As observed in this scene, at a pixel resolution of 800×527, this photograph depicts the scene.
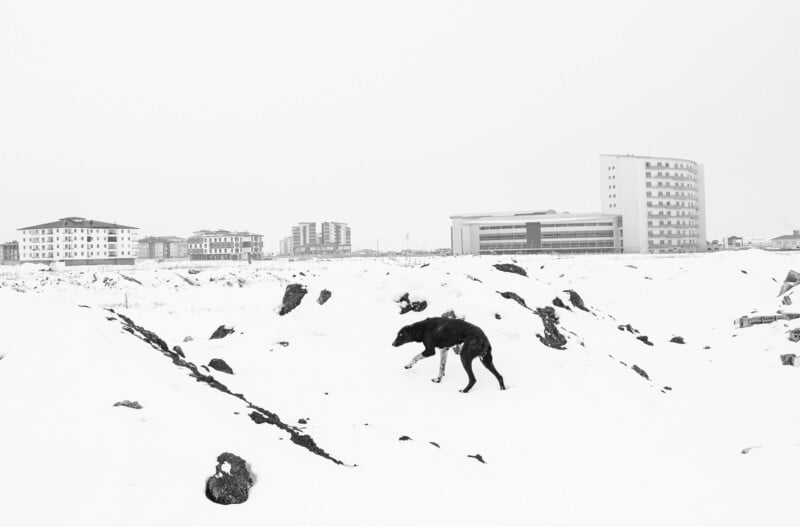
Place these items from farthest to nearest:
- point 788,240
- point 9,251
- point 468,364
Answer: point 788,240 < point 9,251 < point 468,364

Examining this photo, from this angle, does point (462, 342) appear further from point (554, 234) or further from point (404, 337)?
point (554, 234)

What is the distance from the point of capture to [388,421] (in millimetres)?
10531

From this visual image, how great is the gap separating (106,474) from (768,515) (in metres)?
7.89

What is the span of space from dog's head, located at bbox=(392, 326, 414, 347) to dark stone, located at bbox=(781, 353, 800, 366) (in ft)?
41.8

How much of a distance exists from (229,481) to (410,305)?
10608mm

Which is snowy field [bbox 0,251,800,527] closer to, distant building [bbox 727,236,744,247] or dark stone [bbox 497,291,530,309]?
dark stone [bbox 497,291,530,309]

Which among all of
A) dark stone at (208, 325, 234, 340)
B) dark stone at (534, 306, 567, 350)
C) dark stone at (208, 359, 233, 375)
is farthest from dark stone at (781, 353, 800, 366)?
dark stone at (208, 325, 234, 340)

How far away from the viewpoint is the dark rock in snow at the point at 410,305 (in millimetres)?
15703

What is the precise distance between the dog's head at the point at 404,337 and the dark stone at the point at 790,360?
12747 mm

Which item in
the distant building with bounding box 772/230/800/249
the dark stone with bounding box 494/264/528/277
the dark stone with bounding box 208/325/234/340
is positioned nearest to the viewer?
the dark stone with bounding box 208/325/234/340

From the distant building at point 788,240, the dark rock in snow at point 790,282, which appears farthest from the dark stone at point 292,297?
the distant building at point 788,240

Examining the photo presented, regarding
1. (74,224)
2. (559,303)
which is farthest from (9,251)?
(559,303)

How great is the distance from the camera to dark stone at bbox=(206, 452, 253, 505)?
17.7 ft

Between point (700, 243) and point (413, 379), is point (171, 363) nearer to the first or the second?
point (413, 379)
